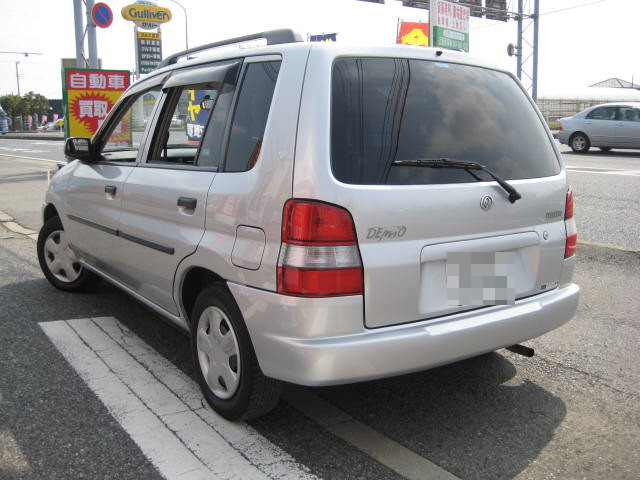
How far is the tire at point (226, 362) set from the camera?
2748 millimetres

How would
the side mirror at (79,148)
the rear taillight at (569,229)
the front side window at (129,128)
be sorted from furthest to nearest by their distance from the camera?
the side mirror at (79,148) < the front side window at (129,128) < the rear taillight at (569,229)

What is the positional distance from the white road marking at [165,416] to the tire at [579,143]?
1743 centimetres

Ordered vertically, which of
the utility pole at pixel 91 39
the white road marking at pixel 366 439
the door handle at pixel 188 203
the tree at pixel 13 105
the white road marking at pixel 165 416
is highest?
the tree at pixel 13 105

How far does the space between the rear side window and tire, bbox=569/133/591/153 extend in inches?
700

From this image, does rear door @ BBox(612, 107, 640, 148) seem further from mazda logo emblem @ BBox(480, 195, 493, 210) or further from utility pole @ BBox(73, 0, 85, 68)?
mazda logo emblem @ BBox(480, 195, 493, 210)

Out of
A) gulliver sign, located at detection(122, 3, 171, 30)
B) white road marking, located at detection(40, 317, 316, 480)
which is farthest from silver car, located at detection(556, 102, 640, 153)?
white road marking, located at detection(40, 317, 316, 480)

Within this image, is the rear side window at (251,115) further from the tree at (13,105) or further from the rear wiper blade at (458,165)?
the tree at (13,105)

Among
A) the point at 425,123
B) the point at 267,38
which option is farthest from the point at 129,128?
the point at 425,123

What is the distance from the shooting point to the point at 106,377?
3475 mm

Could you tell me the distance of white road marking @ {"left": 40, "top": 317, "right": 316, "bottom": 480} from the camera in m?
2.59

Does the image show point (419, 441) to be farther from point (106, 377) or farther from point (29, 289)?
point (29, 289)

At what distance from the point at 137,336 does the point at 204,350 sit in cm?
128

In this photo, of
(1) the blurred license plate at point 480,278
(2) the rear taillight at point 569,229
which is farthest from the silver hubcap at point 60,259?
(2) the rear taillight at point 569,229

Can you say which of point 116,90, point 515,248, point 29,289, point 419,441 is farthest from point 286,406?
point 116,90
